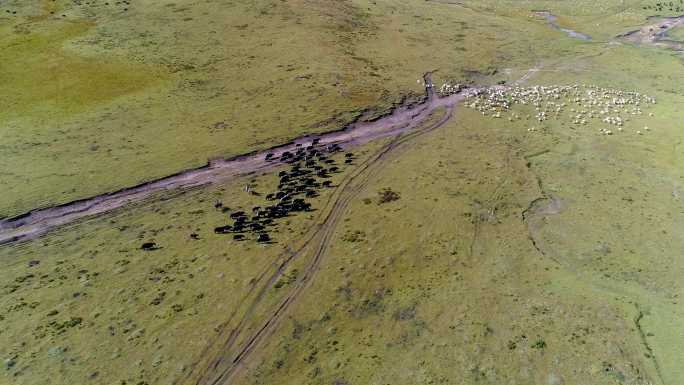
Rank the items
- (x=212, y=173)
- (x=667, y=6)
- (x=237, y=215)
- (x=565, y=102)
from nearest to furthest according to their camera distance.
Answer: (x=237, y=215) → (x=212, y=173) → (x=565, y=102) → (x=667, y=6)

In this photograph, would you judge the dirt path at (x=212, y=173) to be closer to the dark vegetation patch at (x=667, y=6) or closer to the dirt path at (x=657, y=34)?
the dirt path at (x=657, y=34)

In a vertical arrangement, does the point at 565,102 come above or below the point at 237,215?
above

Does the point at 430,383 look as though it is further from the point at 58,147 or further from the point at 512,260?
the point at 58,147

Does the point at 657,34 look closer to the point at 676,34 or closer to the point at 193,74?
the point at 676,34

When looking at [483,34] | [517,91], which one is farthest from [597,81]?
[483,34]

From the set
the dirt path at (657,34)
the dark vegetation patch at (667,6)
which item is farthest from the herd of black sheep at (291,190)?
the dark vegetation patch at (667,6)

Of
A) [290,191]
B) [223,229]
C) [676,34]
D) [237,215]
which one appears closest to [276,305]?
[223,229]
